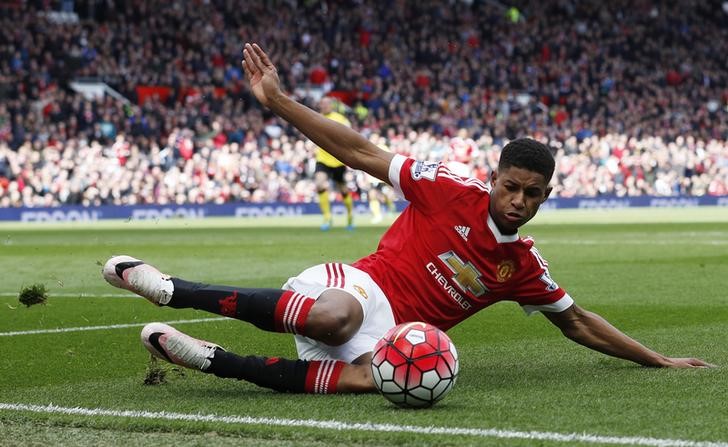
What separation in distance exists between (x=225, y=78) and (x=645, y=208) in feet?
46.4

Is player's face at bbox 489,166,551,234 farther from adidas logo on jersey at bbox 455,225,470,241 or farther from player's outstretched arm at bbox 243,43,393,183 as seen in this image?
player's outstretched arm at bbox 243,43,393,183

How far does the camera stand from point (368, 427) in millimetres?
4617

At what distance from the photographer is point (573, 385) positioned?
577 cm

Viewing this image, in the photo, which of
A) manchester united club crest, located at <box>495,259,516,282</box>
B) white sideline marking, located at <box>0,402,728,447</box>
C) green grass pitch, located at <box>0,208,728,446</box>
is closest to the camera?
white sideline marking, located at <box>0,402,728,447</box>

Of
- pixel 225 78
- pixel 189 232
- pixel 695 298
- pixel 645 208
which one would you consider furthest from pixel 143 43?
pixel 695 298

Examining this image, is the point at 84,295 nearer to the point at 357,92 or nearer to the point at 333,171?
the point at 333,171

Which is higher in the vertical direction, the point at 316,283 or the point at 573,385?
the point at 316,283

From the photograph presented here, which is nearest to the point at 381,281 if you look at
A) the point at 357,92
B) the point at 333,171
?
Result: the point at 333,171

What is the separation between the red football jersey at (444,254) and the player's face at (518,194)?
161mm

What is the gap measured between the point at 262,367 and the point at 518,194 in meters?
1.44

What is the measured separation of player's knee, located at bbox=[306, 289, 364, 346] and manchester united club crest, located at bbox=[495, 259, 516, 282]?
2.48ft

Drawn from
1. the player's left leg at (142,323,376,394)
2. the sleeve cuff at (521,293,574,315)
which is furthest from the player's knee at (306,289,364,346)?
the sleeve cuff at (521,293,574,315)

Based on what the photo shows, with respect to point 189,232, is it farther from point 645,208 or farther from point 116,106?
point 645,208

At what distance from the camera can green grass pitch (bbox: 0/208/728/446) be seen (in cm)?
453
